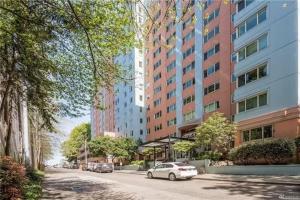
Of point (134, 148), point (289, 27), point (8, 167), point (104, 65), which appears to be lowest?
point (134, 148)

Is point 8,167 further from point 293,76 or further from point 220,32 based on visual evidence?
point 220,32

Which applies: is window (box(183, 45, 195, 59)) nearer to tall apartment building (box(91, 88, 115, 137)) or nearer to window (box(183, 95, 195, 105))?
window (box(183, 95, 195, 105))

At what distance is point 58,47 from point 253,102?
69.3 ft

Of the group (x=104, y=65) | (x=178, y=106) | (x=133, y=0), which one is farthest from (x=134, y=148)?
(x=133, y=0)

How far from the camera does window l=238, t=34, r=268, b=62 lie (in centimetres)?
3050

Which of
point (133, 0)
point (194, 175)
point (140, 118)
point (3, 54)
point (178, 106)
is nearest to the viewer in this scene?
point (133, 0)

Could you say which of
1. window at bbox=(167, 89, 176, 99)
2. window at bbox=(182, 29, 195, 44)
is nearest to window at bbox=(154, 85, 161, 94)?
window at bbox=(167, 89, 176, 99)

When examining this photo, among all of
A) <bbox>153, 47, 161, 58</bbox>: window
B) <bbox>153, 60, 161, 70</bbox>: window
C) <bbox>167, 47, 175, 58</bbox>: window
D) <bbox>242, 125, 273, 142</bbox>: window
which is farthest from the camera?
<bbox>153, 47, 161, 58</bbox>: window

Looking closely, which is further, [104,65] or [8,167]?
[104,65]

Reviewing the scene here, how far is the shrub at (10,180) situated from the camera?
10.9m

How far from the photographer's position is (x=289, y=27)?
90.5ft

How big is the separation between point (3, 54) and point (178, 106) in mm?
44772

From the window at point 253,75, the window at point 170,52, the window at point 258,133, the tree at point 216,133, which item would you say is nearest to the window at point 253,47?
the window at point 253,75

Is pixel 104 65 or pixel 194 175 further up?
pixel 104 65
